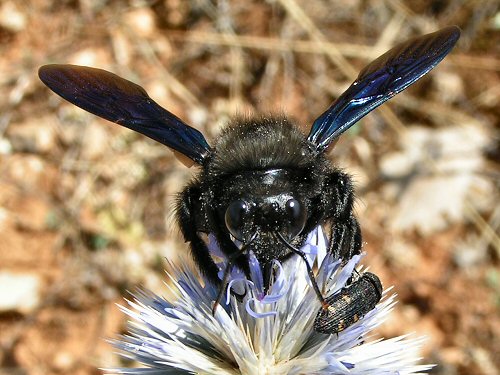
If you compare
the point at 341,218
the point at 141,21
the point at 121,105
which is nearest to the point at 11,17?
the point at 141,21

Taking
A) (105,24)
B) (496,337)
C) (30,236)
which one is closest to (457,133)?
(496,337)

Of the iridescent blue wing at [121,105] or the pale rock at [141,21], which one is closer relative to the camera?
the iridescent blue wing at [121,105]

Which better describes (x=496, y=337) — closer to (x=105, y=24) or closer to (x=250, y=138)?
(x=250, y=138)

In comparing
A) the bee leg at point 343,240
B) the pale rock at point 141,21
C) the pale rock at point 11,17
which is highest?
the pale rock at point 11,17

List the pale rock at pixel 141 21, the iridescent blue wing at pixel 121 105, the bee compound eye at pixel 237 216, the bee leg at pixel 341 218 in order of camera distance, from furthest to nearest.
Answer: the pale rock at pixel 141 21 → the iridescent blue wing at pixel 121 105 → the bee leg at pixel 341 218 → the bee compound eye at pixel 237 216

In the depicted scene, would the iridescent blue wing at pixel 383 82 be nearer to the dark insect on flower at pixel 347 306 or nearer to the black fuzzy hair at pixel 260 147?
the black fuzzy hair at pixel 260 147

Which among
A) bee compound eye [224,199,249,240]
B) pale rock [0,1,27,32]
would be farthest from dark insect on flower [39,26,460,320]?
pale rock [0,1,27,32]

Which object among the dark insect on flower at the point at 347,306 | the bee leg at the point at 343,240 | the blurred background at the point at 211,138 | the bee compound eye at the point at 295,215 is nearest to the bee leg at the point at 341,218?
the bee leg at the point at 343,240
